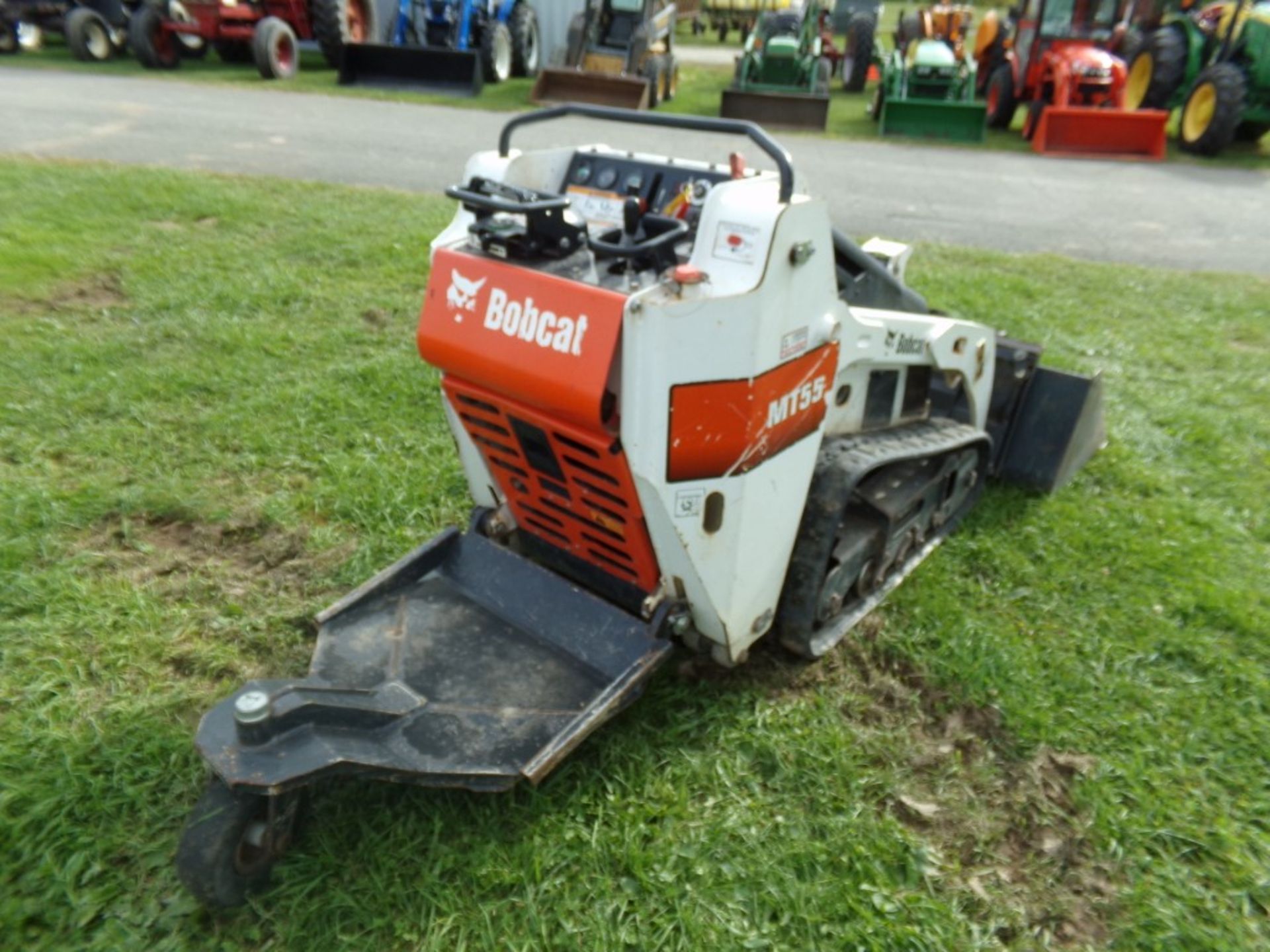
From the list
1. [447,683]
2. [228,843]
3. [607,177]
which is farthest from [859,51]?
[228,843]

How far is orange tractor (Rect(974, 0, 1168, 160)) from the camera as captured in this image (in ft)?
38.5

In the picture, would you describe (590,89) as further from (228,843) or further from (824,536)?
(228,843)

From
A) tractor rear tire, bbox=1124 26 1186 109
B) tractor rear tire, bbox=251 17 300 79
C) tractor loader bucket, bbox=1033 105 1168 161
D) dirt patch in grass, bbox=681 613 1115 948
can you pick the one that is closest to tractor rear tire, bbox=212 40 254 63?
tractor rear tire, bbox=251 17 300 79

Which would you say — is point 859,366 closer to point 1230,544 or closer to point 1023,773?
point 1023,773

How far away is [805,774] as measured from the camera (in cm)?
282

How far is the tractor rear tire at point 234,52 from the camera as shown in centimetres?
1576

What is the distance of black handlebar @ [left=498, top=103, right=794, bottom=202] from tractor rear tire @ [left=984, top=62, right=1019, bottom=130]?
1212 centimetres

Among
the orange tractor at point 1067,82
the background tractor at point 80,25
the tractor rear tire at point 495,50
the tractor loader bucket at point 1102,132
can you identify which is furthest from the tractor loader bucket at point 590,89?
the background tractor at point 80,25

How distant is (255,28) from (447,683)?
1438cm

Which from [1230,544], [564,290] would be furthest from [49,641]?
[1230,544]

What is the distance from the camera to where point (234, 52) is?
1605 centimetres

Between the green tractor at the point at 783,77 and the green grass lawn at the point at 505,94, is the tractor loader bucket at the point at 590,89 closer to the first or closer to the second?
the green grass lawn at the point at 505,94

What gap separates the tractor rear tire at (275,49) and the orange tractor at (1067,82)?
1014 cm

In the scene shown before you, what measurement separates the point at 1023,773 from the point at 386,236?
5893 mm
